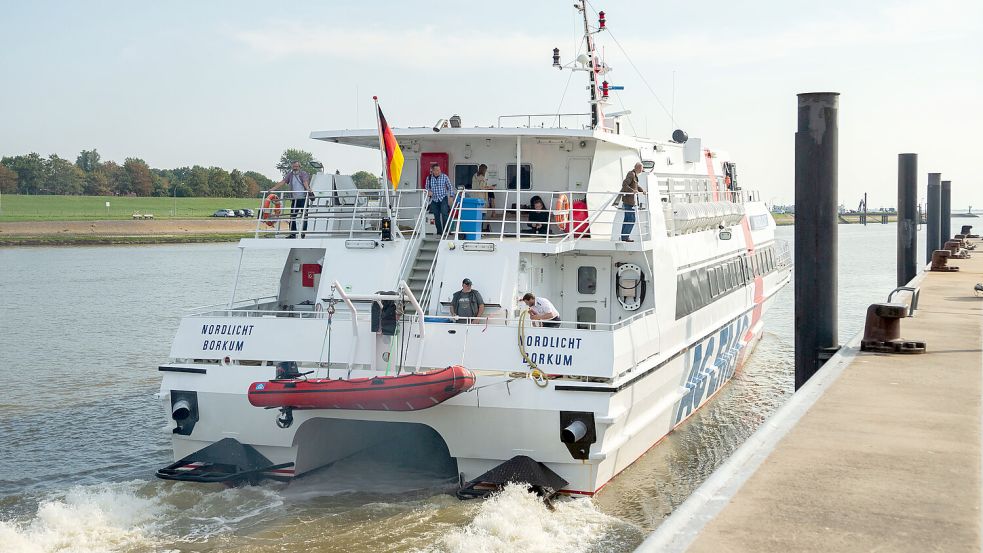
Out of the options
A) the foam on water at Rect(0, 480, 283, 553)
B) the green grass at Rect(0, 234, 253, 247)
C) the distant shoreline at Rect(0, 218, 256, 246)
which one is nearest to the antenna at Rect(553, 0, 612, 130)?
the foam on water at Rect(0, 480, 283, 553)

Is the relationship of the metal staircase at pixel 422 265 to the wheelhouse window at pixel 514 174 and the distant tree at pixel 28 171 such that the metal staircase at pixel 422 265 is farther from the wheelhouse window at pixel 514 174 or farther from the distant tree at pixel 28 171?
the distant tree at pixel 28 171

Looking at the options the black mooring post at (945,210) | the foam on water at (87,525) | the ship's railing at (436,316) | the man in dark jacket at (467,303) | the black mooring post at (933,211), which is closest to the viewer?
the foam on water at (87,525)

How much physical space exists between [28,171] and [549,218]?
348ft

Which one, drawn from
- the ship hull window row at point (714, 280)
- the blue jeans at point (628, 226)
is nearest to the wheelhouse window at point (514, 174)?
the blue jeans at point (628, 226)

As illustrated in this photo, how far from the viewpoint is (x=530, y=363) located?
10.4m

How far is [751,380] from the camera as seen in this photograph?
65.0 ft

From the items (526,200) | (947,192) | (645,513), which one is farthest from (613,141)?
(947,192)

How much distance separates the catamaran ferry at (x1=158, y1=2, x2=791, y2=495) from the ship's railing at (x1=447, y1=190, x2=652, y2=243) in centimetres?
5

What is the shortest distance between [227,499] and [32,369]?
1160 centimetres

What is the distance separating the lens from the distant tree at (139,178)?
11100 cm

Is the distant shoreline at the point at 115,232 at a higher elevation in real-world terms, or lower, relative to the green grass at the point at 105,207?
lower

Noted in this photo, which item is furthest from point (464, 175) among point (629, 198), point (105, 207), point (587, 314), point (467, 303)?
point (105, 207)

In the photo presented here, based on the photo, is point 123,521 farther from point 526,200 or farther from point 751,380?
point 751,380

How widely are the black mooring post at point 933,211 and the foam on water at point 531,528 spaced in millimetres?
24741
